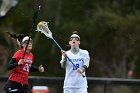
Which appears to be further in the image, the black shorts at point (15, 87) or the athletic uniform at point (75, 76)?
the athletic uniform at point (75, 76)

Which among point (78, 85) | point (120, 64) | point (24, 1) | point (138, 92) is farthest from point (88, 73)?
point (78, 85)

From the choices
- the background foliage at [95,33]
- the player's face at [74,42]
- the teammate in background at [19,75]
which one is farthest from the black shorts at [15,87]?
the background foliage at [95,33]

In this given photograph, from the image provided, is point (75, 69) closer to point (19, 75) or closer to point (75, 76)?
point (75, 76)

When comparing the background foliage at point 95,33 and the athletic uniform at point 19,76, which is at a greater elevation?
the background foliage at point 95,33

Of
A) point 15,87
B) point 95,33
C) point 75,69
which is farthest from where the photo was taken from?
point 95,33

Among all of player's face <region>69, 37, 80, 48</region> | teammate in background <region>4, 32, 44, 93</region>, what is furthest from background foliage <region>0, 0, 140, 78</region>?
teammate in background <region>4, 32, 44, 93</region>

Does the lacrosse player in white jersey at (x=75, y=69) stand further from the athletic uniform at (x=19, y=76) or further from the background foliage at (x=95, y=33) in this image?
the background foliage at (x=95, y=33)

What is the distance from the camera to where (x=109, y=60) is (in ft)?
149

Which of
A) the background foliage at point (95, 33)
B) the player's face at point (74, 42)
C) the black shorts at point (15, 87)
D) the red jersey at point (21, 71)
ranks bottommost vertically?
the black shorts at point (15, 87)

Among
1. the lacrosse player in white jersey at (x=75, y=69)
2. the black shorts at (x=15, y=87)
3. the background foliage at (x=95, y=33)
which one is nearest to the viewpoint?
the black shorts at (x=15, y=87)

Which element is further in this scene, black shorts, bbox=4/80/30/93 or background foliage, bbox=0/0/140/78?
background foliage, bbox=0/0/140/78

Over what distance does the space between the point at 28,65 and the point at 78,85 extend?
4.26 ft

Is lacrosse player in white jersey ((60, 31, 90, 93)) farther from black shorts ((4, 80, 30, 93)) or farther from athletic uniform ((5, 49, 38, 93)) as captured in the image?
black shorts ((4, 80, 30, 93))

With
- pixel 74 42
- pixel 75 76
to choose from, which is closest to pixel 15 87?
pixel 75 76
